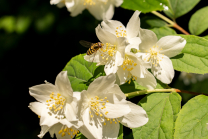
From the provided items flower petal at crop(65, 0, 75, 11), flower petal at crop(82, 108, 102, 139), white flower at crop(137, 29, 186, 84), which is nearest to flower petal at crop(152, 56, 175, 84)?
white flower at crop(137, 29, 186, 84)

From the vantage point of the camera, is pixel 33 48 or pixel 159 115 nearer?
Result: pixel 159 115

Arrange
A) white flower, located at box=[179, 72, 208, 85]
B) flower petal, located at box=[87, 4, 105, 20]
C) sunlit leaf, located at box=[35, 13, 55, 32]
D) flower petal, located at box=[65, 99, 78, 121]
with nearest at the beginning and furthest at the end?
flower petal, located at box=[65, 99, 78, 121]
flower petal, located at box=[87, 4, 105, 20]
sunlit leaf, located at box=[35, 13, 55, 32]
white flower, located at box=[179, 72, 208, 85]

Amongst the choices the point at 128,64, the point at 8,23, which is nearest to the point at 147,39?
the point at 128,64

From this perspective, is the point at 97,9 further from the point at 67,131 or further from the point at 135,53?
the point at 67,131

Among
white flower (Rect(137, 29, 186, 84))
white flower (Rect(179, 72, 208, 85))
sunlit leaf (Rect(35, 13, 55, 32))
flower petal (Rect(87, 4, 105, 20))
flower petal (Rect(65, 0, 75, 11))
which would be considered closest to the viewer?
white flower (Rect(137, 29, 186, 84))

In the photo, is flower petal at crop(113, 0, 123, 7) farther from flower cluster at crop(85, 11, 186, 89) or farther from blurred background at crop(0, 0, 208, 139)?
flower cluster at crop(85, 11, 186, 89)

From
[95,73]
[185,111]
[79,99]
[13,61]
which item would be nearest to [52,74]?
[13,61]

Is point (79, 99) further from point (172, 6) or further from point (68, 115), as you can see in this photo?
point (172, 6)
